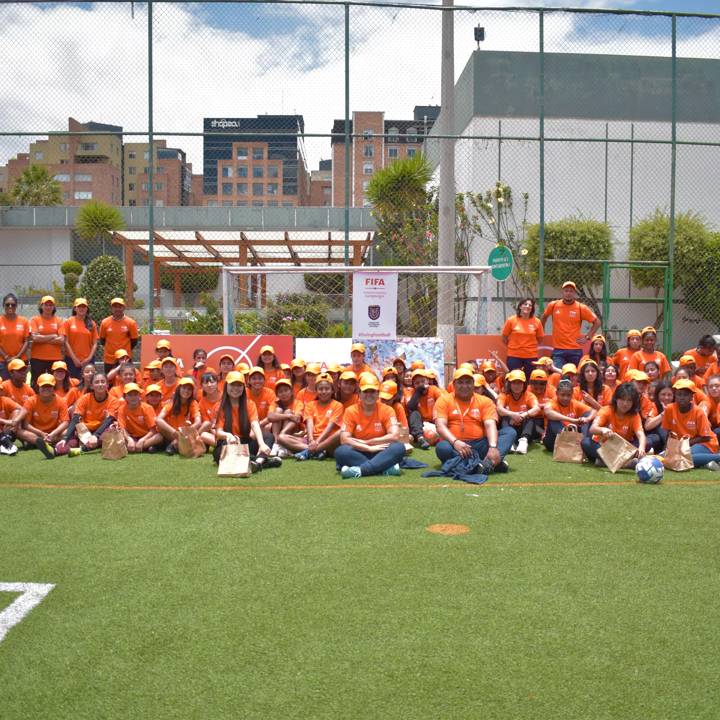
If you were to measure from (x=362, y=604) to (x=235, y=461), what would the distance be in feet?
13.2

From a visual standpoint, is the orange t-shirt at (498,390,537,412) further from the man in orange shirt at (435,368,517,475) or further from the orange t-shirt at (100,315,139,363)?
the orange t-shirt at (100,315,139,363)

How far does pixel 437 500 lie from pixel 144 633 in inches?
137

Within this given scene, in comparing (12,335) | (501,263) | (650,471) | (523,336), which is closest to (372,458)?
(650,471)

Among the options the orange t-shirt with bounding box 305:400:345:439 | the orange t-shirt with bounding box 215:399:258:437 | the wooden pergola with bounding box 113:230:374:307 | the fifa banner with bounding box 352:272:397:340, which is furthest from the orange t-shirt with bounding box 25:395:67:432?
the wooden pergola with bounding box 113:230:374:307

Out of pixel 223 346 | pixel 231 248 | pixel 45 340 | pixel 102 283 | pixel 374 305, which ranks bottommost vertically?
pixel 223 346

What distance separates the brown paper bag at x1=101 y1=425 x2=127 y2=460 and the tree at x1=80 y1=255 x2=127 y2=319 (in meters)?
14.1

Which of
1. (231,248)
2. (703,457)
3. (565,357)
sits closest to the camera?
(703,457)

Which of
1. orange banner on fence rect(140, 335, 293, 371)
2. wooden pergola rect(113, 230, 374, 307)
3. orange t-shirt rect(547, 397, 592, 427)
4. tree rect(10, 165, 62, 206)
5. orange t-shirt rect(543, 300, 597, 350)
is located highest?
tree rect(10, 165, 62, 206)

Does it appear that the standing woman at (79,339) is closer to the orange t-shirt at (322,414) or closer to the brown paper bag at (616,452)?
the orange t-shirt at (322,414)

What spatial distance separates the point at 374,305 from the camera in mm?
12547

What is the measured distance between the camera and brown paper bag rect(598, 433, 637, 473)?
8.43 metres

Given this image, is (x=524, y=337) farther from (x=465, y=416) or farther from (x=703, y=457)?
(x=703, y=457)

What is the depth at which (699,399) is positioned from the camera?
9.30 m

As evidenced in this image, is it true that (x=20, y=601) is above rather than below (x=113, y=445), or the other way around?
below
